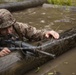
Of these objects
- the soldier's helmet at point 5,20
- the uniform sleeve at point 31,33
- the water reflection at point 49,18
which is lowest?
the water reflection at point 49,18

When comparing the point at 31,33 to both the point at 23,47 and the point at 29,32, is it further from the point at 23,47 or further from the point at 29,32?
the point at 23,47

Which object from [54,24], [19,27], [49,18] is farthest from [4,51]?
[49,18]

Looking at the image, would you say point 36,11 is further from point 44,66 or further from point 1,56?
point 1,56

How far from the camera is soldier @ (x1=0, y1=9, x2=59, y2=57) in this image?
3543mm

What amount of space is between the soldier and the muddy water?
521 mm

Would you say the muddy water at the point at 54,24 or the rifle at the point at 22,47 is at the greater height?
the rifle at the point at 22,47

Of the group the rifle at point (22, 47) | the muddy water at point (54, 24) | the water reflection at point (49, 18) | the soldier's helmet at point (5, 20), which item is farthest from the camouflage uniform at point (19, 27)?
the water reflection at point (49, 18)

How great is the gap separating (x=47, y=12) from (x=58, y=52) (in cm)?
501

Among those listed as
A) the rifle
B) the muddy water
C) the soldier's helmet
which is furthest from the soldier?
the muddy water

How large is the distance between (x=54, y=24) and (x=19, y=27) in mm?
3396

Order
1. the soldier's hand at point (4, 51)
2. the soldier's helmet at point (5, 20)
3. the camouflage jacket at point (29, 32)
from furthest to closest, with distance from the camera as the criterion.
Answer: the camouflage jacket at point (29, 32) < the soldier's helmet at point (5, 20) < the soldier's hand at point (4, 51)

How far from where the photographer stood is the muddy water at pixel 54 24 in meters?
3.96

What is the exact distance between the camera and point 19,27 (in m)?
3.98

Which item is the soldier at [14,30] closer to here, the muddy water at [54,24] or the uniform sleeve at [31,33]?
the uniform sleeve at [31,33]
